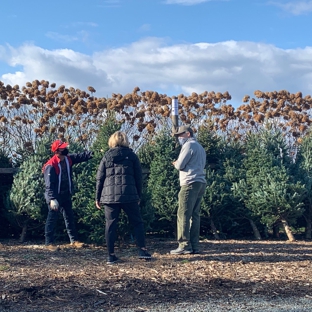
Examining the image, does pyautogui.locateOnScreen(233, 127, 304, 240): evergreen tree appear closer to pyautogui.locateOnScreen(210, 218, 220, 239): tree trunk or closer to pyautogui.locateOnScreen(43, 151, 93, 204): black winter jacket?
pyautogui.locateOnScreen(210, 218, 220, 239): tree trunk

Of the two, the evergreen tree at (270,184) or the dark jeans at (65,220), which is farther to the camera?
the evergreen tree at (270,184)

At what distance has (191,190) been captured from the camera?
676 cm

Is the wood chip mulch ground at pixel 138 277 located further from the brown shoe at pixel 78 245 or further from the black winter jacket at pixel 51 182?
the black winter jacket at pixel 51 182

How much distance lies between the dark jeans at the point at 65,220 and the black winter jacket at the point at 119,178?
1.28m

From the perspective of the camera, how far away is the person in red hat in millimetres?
7461

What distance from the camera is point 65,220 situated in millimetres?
7676

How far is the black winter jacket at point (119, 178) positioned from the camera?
630 cm

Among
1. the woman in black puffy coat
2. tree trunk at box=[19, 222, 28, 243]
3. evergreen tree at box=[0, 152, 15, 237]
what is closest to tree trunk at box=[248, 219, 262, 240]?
the woman in black puffy coat

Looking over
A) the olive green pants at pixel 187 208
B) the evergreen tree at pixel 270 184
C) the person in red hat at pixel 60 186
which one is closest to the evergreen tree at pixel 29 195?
the person in red hat at pixel 60 186

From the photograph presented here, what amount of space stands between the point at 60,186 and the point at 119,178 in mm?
1594

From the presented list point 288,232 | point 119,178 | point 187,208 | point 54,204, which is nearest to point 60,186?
point 54,204

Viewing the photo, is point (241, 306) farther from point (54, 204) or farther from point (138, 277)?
point (54, 204)

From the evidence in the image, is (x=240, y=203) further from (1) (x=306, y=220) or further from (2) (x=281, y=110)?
(2) (x=281, y=110)

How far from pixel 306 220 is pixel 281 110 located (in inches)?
153
